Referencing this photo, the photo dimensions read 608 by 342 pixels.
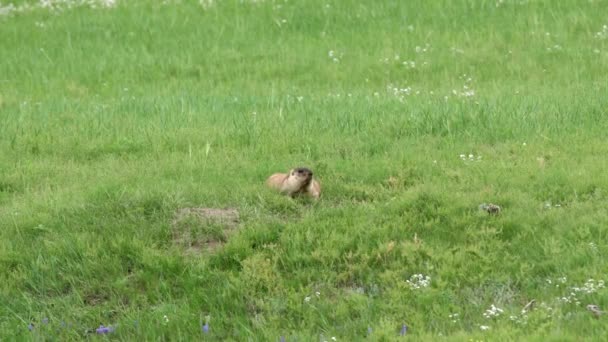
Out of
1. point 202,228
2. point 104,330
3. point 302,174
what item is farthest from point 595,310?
point 104,330

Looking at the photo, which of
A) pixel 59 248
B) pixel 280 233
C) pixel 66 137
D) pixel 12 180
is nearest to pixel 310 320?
pixel 280 233

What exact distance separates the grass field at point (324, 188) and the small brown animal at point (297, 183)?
90mm

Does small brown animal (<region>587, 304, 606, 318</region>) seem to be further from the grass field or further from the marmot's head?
the marmot's head

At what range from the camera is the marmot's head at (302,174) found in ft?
22.9

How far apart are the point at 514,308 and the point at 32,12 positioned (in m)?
11.4

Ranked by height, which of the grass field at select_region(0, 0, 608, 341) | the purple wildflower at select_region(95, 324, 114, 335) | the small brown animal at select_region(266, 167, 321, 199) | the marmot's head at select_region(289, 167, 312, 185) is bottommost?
the purple wildflower at select_region(95, 324, 114, 335)

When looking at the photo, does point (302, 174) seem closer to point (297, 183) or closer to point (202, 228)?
point (297, 183)

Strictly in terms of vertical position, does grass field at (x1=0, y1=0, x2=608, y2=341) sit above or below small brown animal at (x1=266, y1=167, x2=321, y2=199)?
below

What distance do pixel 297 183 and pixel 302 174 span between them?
3.3 inches

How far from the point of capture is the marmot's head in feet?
22.9

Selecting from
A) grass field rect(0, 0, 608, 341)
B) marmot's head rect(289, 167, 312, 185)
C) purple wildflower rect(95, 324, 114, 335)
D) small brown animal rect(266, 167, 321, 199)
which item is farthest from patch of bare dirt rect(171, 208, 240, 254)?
purple wildflower rect(95, 324, 114, 335)

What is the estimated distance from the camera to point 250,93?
11.2 meters

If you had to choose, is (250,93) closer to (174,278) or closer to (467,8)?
(467,8)

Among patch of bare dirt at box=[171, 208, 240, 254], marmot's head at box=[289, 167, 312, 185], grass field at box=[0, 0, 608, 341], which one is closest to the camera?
grass field at box=[0, 0, 608, 341]
